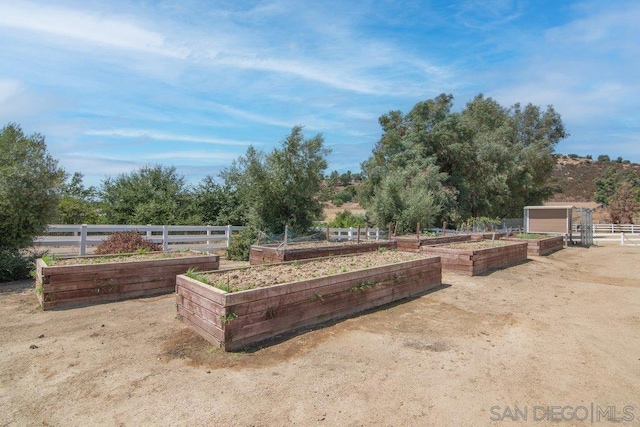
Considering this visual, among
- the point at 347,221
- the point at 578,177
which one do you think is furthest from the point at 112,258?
the point at 578,177

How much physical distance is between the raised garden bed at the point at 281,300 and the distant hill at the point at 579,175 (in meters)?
68.1

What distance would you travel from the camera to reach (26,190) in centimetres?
782

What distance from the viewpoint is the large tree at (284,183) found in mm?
13047

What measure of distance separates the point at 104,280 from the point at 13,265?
3301 millimetres

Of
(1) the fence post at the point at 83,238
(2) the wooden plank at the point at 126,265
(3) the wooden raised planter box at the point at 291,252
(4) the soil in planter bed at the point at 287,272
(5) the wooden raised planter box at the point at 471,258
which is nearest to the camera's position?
(4) the soil in planter bed at the point at 287,272

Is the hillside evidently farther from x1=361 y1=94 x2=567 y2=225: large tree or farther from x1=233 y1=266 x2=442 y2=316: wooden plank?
x1=233 y1=266 x2=442 y2=316: wooden plank

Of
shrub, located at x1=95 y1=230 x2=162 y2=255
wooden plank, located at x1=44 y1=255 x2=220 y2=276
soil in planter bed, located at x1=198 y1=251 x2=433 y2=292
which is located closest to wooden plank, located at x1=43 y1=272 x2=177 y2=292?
wooden plank, located at x1=44 y1=255 x2=220 y2=276

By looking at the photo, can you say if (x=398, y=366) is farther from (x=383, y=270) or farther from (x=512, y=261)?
(x=512, y=261)

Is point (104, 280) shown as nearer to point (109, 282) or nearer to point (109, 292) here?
point (109, 282)

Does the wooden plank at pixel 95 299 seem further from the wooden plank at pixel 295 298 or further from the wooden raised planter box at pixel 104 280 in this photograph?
the wooden plank at pixel 295 298

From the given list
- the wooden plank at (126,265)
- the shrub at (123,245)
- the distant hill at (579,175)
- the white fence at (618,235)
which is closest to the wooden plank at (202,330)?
the wooden plank at (126,265)

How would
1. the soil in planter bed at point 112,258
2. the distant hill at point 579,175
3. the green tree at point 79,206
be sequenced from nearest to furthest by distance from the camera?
A: 1. the soil in planter bed at point 112,258
2. the green tree at point 79,206
3. the distant hill at point 579,175

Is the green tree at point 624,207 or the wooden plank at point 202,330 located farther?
the green tree at point 624,207

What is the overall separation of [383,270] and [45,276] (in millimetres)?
5216
